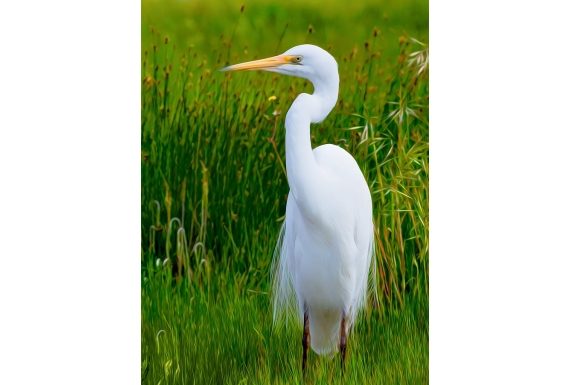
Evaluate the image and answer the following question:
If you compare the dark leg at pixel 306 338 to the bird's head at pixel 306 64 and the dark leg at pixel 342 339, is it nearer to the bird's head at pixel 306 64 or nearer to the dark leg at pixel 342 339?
the dark leg at pixel 342 339

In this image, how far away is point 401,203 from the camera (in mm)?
3246

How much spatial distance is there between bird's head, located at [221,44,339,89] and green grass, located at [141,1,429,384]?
0.16 feet

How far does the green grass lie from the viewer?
10.4 feet

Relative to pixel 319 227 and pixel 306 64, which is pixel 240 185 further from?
pixel 306 64

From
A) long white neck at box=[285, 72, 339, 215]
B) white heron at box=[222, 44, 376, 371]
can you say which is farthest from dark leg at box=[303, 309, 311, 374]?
long white neck at box=[285, 72, 339, 215]

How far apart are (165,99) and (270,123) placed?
0.42m

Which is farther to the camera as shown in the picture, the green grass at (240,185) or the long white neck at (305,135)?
the green grass at (240,185)

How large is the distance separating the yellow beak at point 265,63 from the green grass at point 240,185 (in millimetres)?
43

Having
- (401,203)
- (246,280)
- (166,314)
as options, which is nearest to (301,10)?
(401,203)

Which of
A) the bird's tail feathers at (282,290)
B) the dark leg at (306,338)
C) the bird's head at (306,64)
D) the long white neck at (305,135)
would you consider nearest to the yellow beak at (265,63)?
the bird's head at (306,64)

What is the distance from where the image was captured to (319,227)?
124 inches

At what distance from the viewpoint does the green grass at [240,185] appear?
3.17 m

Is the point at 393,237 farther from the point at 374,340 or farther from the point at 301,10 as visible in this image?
the point at 301,10

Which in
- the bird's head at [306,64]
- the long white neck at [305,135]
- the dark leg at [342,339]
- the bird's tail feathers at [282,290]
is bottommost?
the dark leg at [342,339]
